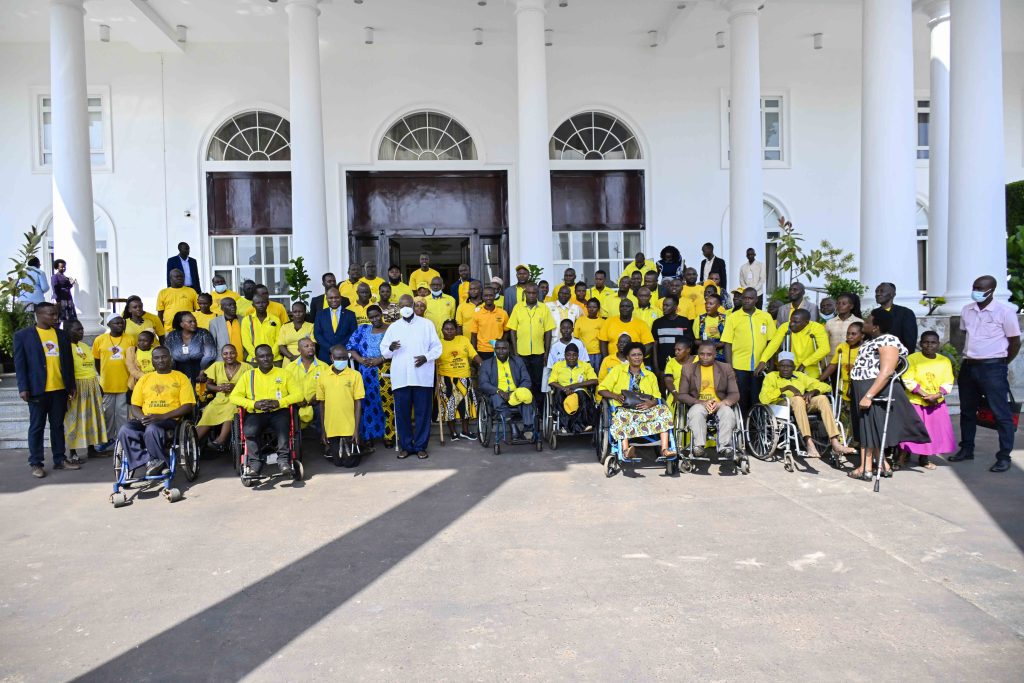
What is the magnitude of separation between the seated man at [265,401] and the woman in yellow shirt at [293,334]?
127cm

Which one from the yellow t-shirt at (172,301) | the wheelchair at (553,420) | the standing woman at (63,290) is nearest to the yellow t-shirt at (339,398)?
the wheelchair at (553,420)

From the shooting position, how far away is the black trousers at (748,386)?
848cm

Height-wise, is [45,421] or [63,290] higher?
[63,290]

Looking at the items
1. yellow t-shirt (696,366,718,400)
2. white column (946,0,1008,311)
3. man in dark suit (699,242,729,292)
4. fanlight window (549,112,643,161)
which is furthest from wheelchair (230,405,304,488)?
fanlight window (549,112,643,161)

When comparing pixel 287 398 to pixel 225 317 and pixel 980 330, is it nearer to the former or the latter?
pixel 225 317

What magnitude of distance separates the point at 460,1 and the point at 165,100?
Result: 623cm

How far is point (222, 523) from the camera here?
20.1 feet

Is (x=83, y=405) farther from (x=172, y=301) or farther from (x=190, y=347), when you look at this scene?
(x=172, y=301)

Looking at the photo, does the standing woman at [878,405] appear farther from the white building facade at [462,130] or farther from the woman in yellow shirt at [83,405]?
the woman in yellow shirt at [83,405]

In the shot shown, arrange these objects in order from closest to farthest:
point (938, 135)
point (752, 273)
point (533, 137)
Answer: point (533, 137) → point (752, 273) → point (938, 135)

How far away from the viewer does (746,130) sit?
43.4 feet

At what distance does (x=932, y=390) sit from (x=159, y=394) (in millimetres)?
7287

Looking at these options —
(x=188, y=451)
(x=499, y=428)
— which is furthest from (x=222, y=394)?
(x=499, y=428)

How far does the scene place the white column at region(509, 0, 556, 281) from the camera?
12.3 metres
